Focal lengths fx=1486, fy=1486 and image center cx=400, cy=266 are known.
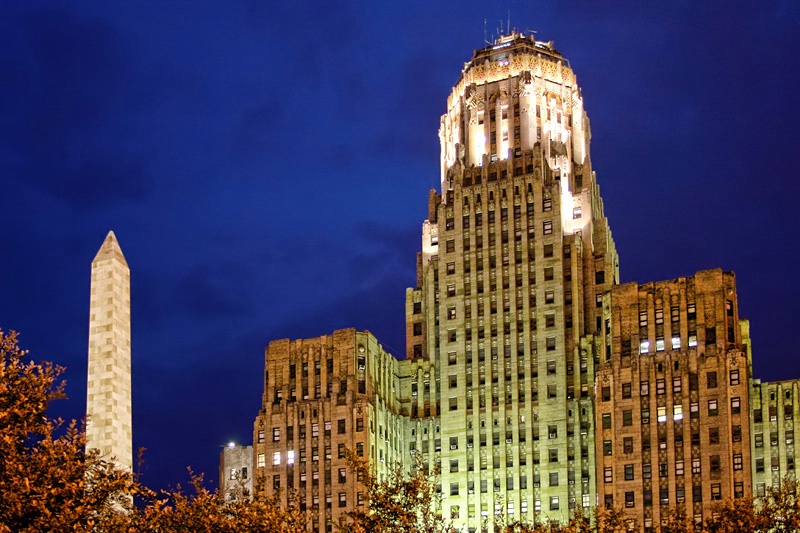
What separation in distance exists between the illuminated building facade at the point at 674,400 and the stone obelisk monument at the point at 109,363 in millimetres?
93684

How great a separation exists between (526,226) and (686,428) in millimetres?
35925

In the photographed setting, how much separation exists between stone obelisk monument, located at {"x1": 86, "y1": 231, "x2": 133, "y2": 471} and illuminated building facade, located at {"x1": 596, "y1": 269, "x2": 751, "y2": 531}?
93684mm

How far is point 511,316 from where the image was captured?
610 feet

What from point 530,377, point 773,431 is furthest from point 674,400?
point 530,377

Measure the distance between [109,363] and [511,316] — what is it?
111313mm

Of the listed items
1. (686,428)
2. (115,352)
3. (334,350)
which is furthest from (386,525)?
(334,350)

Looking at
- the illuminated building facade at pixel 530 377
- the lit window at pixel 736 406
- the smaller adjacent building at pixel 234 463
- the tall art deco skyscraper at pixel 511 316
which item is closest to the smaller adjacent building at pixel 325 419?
the illuminated building facade at pixel 530 377

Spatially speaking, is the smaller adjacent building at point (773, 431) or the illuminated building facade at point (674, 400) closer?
the illuminated building facade at point (674, 400)

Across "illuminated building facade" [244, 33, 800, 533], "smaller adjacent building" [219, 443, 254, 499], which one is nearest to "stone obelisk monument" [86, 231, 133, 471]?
"illuminated building facade" [244, 33, 800, 533]

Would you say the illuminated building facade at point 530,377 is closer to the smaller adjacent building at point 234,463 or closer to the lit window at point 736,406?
the lit window at point 736,406

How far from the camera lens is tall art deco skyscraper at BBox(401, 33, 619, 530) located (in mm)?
178625

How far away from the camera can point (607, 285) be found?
184500 millimetres

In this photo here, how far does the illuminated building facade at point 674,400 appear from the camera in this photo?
164 metres

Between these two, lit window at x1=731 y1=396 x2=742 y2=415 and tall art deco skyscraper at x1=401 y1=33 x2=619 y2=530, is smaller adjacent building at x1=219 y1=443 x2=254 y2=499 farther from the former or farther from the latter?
lit window at x1=731 y1=396 x2=742 y2=415
